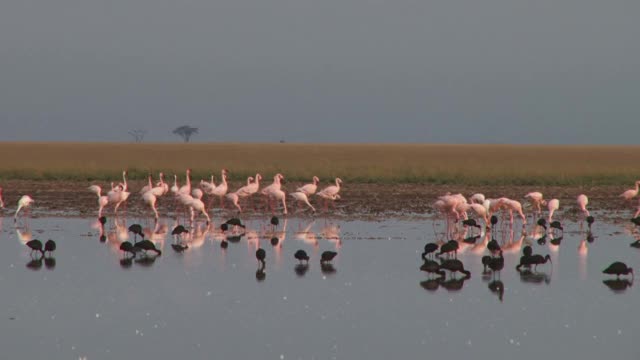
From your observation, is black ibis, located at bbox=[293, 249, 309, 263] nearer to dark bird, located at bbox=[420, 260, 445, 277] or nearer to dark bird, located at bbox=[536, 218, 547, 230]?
dark bird, located at bbox=[420, 260, 445, 277]

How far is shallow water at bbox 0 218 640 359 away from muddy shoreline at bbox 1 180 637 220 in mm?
7326

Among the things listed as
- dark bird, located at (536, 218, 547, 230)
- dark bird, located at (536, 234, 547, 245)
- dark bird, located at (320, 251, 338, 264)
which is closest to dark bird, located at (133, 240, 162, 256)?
dark bird, located at (320, 251, 338, 264)

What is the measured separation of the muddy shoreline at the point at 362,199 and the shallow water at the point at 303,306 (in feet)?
24.0

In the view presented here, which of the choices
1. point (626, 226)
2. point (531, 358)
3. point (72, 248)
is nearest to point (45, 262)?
point (72, 248)

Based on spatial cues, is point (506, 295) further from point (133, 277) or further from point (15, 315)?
point (15, 315)

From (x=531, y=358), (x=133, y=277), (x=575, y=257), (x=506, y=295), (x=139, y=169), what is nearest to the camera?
(x=531, y=358)

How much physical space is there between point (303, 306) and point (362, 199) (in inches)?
708

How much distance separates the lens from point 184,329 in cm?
1130

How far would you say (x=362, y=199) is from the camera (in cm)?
3052

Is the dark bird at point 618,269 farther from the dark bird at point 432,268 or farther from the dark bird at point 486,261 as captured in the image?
the dark bird at point 432,268

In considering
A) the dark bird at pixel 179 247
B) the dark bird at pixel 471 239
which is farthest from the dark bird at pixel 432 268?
the dark bird at pixel 179 247

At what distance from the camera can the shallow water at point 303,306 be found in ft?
34.5

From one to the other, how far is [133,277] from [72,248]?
3.81 metres

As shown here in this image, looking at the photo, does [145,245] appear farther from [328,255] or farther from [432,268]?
[432,268]
